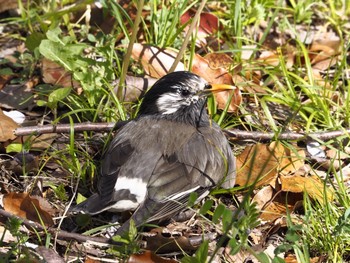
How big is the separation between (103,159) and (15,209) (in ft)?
2.20

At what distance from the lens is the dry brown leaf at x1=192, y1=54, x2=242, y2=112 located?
6438 mm

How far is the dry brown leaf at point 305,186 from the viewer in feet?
18.5

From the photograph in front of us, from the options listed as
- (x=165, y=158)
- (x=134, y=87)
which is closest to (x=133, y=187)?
(x=165, y=158)

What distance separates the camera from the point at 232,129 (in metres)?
6.34

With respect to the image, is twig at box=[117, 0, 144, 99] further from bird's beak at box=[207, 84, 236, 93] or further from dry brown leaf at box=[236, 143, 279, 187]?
dry brown leaf at box=[236, 143, 279, 187]

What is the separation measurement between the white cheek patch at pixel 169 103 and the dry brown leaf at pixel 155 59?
68 cm

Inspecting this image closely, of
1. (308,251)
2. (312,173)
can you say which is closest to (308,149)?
(312,173)

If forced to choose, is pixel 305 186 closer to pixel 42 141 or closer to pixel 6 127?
pixel 42 141

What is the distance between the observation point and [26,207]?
538cm

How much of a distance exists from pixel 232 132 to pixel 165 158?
882 mm

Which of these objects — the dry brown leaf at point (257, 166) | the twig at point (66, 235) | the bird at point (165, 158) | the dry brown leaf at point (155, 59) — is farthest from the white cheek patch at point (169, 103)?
the twig at point (66, 235)

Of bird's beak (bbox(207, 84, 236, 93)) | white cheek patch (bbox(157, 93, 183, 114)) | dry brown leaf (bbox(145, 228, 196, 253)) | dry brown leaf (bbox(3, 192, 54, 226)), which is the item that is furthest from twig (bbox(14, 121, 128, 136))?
dry brown leaf (bbox(145, 228, 196, 253))

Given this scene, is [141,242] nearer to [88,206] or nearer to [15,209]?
[88,206]

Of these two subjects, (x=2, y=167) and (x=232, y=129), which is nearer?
(x=2, y=167)
